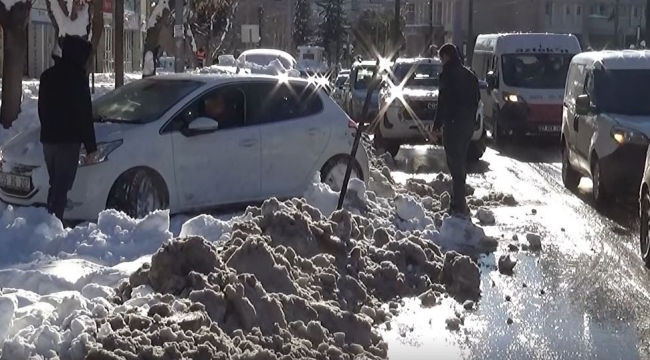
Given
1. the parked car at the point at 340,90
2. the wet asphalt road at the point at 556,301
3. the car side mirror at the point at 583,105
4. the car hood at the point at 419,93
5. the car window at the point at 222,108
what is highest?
the car window at the point at 222,108

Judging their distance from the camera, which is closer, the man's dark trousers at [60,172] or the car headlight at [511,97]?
the man's dark trousers at [60,172]

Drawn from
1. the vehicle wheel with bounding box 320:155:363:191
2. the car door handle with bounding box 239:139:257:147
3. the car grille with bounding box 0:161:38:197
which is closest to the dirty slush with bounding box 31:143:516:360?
the car door handle with bounding box 239:139:257:147

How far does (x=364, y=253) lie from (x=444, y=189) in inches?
244

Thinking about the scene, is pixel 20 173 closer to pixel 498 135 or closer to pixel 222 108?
pixel 222 108

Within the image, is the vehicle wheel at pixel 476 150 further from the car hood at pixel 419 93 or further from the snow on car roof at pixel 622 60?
the snow on car roof at pixel 622 60

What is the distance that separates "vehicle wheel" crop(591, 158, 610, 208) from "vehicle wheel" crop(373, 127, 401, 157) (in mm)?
7487

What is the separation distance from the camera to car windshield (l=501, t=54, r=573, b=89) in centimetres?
2509

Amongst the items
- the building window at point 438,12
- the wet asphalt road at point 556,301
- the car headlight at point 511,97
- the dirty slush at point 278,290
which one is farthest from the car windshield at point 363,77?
the building window at point 438,12

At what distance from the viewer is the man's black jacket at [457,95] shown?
13391 millimetres

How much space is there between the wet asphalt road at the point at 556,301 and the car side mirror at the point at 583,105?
49.2 inches

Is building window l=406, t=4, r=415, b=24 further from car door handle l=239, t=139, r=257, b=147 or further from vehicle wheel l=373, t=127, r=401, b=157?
car door handle l=239, t=139, r=257, b=147

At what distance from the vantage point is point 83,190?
11156 mm

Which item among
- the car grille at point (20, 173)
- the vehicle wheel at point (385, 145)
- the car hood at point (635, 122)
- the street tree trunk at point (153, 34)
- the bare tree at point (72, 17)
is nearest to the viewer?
the car grille at point (20, 173)

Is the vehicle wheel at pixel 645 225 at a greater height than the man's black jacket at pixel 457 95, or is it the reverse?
the man's black jacket at pixel 457 95
